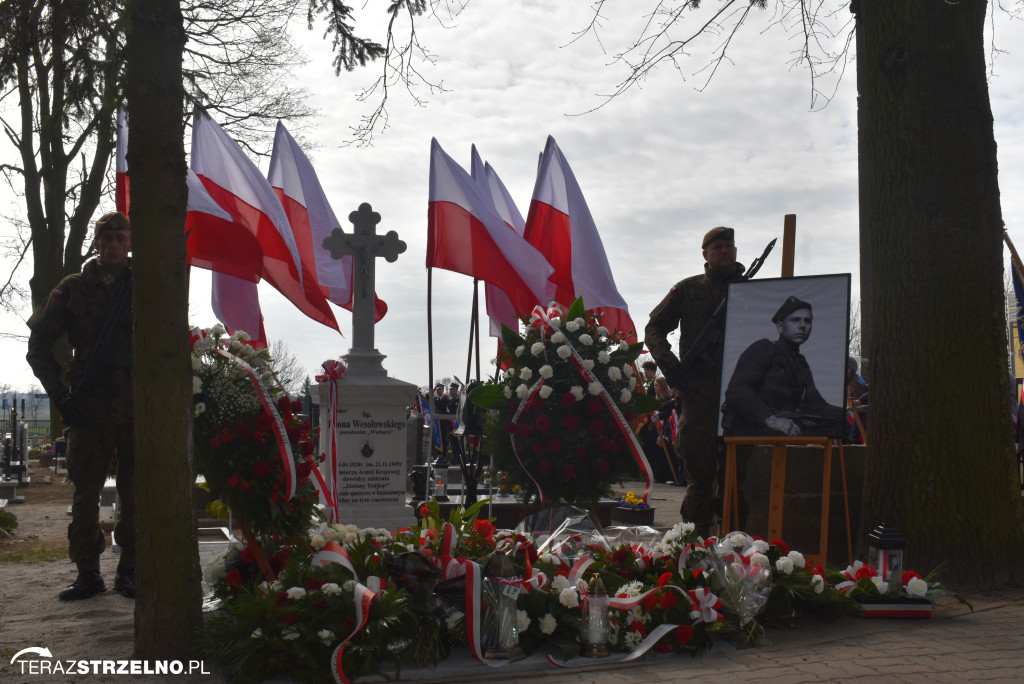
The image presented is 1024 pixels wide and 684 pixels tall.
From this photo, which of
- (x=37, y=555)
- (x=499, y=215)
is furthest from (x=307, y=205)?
(x=37, y=555)

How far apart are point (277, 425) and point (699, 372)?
336 cm

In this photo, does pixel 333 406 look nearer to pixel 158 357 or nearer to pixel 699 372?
pixel 699 372

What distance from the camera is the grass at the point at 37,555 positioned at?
7668 millimetres

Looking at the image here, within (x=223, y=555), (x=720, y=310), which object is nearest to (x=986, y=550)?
(x=720, y=310)

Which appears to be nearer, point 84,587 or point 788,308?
point 84,587

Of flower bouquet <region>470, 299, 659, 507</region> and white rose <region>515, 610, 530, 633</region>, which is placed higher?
flower bouquet <region>470, 299, 659, 507</region>

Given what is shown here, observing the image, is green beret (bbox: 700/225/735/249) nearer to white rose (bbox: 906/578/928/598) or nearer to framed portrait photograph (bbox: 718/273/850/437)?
framed portrait photograph (bbox: 718/273/850/437)

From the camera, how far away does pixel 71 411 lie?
215 inches

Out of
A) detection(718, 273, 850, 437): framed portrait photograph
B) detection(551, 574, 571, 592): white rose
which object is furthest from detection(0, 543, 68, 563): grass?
detection(718, 273, 850, 437): framed portrait photograph

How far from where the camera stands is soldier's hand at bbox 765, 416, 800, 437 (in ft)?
20.2

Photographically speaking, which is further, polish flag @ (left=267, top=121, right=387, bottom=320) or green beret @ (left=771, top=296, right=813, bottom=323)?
polish flag @ (left=267, top=121, right=387, bottom=320)

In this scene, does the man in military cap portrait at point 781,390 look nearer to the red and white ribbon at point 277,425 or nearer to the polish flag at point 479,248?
the red and white ribbon at point 277,425

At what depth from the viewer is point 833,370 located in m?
6.20

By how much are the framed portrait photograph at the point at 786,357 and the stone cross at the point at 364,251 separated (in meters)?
3.52
